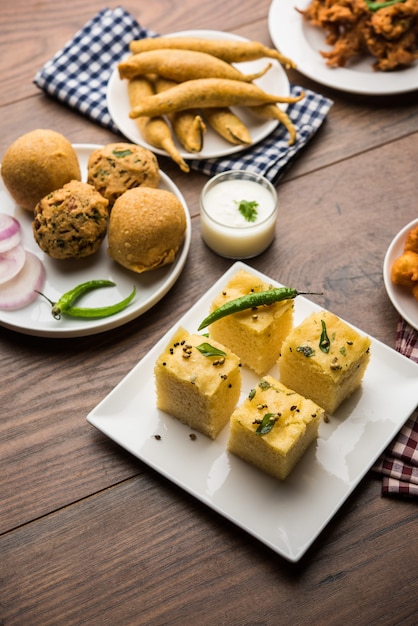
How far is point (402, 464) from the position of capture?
242 cm

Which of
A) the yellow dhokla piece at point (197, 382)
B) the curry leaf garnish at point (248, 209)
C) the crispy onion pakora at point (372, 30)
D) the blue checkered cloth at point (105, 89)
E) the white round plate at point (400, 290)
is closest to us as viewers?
the yellow dhokla piece at point (197, 382)

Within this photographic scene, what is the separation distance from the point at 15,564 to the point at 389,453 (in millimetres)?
1345

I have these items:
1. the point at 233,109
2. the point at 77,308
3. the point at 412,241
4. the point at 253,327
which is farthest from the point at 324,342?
the point at 233,109

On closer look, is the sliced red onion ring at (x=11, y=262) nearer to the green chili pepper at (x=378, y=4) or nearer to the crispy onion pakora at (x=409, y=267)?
the crispy onion pakora at (x=409, y=267)

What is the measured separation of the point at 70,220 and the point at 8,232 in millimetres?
320

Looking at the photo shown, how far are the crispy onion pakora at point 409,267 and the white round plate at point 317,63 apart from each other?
104 centimetres

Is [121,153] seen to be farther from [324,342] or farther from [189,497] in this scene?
[189,497]

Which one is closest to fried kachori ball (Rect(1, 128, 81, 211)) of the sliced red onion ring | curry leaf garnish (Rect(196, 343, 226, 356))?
the sliced red onion ring

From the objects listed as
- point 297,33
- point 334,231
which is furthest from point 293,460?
point 297,33

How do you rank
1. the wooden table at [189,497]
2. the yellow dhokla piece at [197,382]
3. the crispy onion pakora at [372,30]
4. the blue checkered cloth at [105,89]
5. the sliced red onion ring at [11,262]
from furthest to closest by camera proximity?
the crispy onion pakora at [372,30] → the blue checkered cloth at [105,89] → the sliced red onion ring at [11,262] → the yellow dhokla piece at [197,382] → the wooden table at [189,497]

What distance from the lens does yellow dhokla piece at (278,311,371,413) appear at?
2.36 m

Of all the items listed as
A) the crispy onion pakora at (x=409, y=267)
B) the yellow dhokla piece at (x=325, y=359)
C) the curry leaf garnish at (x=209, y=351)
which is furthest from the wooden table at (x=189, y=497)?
the curry leaf garnish at (x=209, y=351)

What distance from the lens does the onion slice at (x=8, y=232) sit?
2840 millimetres

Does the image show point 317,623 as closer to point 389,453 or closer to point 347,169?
point 389,453
